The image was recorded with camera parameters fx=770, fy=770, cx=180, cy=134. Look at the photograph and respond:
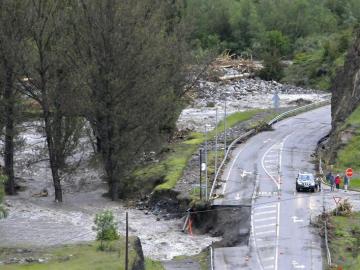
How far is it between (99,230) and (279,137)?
134ft

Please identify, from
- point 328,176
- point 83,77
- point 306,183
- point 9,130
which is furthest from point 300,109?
point 9,130

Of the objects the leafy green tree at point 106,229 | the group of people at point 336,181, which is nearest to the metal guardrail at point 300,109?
Result: the group of people at point 336,181

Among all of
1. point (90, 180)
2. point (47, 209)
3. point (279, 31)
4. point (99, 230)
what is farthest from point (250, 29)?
point (99, 230)

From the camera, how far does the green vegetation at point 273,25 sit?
5989 inches

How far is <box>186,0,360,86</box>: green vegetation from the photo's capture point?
152m

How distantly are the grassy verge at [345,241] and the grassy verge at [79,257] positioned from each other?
36.7 ft

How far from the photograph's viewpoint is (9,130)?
69000 mm

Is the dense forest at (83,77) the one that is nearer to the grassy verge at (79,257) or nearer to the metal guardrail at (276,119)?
the metal guardrail at (276,119)

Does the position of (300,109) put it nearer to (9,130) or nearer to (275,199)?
(275,199)

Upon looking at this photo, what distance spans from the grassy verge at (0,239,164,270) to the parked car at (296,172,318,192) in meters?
19.0

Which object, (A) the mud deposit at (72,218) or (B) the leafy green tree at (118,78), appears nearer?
(A) the mud deposit at (72,218)

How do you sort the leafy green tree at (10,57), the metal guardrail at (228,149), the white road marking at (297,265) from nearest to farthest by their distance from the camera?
the white road marking at (297,265) → the metal guardrail at (228,149) → the leafy green tree at (10,57)

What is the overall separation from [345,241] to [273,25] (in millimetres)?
120025

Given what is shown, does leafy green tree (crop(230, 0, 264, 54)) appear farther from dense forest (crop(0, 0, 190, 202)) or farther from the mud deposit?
dense forest (crop(0, 0, 190, 202))
